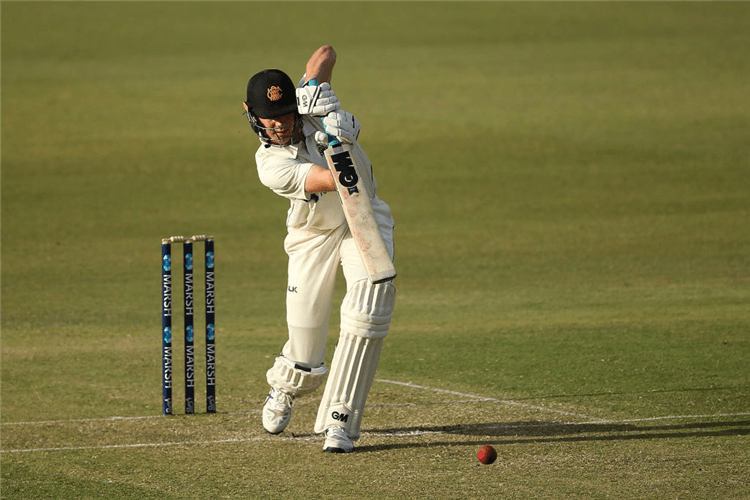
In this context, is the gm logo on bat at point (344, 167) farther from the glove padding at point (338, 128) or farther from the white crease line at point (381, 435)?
the white crease line at point (381, 435)

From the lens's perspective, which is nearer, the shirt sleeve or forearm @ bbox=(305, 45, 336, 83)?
the shirt sleeve

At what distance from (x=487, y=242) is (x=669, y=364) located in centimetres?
575

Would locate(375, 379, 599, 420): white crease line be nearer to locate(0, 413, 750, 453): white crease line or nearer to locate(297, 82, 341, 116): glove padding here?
locate(0, 413, 750, 453): white crease line

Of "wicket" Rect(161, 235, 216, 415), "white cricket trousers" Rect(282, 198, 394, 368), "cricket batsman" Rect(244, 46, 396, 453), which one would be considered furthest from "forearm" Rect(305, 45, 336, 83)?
"wicket" Rect(161, 235, 216, 415)

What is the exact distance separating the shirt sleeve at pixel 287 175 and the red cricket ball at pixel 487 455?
4.66 feet

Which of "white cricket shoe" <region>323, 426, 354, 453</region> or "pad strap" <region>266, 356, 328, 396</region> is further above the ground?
"pad strap" <region>266, 356, 328, 396</region>

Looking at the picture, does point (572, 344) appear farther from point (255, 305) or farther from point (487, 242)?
point (487, 242)

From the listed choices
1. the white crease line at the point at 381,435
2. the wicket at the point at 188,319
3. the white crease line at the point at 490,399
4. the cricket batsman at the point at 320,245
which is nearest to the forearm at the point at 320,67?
the cricket batsman at the point at 320,245

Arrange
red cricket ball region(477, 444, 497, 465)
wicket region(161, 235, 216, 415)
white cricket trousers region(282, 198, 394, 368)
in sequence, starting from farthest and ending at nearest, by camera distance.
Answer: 1. wicket region(161, 235, 216, 415)
2. white cricket trousers region(282, 198, 394, 368)
3. red cricket ball region(477, 444, 497, 465)

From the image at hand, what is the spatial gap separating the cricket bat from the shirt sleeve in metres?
0.15

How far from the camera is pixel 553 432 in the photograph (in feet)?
18.7

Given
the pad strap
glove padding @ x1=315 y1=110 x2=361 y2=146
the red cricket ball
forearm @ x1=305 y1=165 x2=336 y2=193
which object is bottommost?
the red cricket ball

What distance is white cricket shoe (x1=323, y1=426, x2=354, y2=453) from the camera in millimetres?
5355

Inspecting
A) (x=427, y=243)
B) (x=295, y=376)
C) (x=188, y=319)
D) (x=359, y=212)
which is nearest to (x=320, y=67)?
(x=359, y=212)
